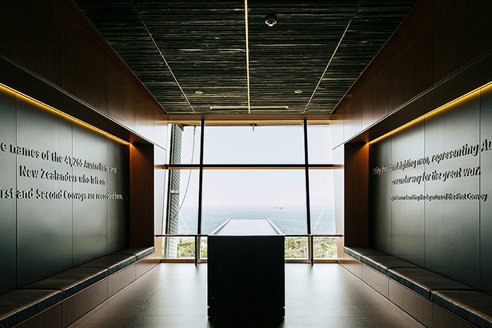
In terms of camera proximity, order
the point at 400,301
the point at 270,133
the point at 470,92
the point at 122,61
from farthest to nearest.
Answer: the point at 270,133, the point at 122,61, the point at 400,301, the point at 470,92

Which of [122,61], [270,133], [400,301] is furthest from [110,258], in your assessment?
[270,133]

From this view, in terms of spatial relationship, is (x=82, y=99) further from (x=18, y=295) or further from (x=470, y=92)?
(x=470, y=92)

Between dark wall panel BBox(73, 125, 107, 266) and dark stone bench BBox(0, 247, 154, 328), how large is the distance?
267 millimetres

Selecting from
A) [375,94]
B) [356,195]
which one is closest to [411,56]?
[375,94]

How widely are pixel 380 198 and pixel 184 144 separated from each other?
19.0 feet

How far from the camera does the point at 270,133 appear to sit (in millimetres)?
37906

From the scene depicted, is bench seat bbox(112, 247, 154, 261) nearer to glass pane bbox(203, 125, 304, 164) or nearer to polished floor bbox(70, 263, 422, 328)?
polished floor bbox(70, 263, 422, 328)

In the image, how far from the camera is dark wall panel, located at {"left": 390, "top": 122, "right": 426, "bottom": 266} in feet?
16.9

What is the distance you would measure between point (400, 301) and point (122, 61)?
546cm

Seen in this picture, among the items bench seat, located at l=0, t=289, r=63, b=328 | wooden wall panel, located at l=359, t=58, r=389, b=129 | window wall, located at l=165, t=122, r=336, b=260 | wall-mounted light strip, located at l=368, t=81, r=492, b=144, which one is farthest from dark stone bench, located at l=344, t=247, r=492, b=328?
bench seat, located at l=0, t=289, r=63, b=328

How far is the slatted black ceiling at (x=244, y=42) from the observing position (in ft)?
13.5

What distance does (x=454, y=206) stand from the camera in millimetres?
4266

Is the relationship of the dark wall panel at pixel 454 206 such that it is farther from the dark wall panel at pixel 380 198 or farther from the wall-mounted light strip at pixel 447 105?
the dark wall panel at pixel 380 198

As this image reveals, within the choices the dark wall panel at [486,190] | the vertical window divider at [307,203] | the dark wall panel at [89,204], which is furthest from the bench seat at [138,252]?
the dark wall panel at [486,190]
